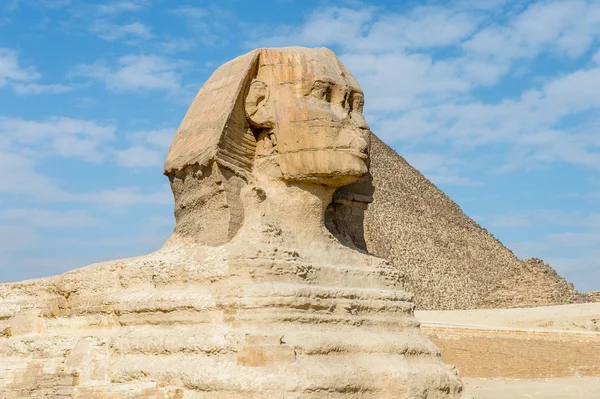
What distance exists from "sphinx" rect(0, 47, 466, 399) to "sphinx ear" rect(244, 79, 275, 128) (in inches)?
0.4

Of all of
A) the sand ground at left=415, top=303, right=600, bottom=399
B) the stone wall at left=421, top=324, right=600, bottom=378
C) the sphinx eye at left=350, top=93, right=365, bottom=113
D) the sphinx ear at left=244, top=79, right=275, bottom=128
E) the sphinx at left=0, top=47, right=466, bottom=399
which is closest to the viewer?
the sphinx at left=0, top=47, right=466, bottom=399

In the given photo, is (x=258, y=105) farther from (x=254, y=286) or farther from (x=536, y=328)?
(x=536, y=328)

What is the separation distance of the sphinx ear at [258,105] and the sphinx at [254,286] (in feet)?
0.04

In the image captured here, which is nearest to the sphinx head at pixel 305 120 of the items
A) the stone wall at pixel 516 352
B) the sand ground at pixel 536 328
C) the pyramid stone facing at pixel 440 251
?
the sand ground at pixel 536 328

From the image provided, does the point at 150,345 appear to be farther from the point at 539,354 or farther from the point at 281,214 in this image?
the point at 539,354

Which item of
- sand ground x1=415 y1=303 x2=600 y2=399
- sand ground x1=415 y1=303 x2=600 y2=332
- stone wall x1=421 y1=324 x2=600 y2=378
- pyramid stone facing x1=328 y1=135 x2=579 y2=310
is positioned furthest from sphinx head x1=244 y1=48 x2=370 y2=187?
pyramid stone facing x1=328 y1=135 x2=579 y2=310

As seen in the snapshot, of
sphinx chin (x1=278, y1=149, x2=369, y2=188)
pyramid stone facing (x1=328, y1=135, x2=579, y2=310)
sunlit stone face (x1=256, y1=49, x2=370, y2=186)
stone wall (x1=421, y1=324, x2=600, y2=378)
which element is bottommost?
stone wall (x1=421, y1=324, x2=600, y2=378)

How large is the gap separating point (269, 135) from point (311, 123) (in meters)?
0.40

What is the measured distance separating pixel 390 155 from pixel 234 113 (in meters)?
97.4

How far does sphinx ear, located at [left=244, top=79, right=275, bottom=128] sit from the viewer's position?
666 centimetres

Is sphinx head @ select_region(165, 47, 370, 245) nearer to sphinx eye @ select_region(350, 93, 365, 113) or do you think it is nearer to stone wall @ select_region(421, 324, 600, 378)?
sphinx eye @ select_region(350, 93, 365, 113)

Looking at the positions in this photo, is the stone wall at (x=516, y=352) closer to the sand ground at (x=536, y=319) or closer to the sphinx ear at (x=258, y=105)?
the sand ground at (x=536, y=319)

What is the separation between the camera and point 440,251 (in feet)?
327

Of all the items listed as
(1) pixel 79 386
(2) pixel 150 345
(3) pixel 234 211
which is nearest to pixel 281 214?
(3) pixel 234 211
